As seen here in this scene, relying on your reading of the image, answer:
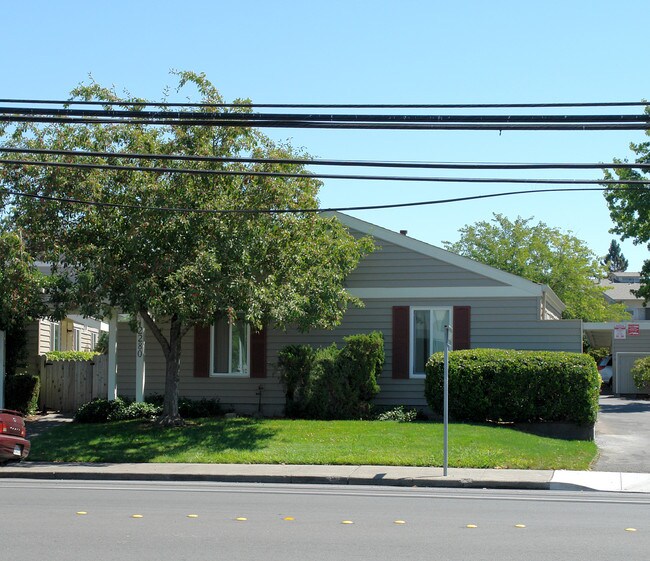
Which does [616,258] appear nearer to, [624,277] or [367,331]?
[624,277]

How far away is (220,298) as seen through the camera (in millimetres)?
17562

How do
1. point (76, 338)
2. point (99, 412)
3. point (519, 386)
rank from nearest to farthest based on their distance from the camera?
point (519, 386) → point (99, 412) → point (76, 338)

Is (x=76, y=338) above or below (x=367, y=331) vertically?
below

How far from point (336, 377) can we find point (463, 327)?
354 centimetres

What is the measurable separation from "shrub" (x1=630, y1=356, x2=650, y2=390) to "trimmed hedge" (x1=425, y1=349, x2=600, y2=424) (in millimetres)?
14742

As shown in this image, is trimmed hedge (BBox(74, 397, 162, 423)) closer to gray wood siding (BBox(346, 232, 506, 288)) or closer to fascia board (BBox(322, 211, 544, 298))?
gray wood siding (BBox(346, 232, 506, 288))

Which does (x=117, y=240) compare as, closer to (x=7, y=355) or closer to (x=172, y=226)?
(x=172, y=226)

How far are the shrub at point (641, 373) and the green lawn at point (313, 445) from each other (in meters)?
15.7

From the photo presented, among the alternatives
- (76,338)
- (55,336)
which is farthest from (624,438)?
(76,338)

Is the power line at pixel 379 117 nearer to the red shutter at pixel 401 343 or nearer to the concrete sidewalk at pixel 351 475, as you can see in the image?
the concrete sidewalk at pixel 351 475

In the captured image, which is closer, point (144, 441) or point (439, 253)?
point (144, 441)

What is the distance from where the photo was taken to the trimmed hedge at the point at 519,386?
63.4 feet

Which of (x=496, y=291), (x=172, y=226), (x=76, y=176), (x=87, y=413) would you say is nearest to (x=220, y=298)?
(x=172, y=226)

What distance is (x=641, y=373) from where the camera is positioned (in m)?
33.6
